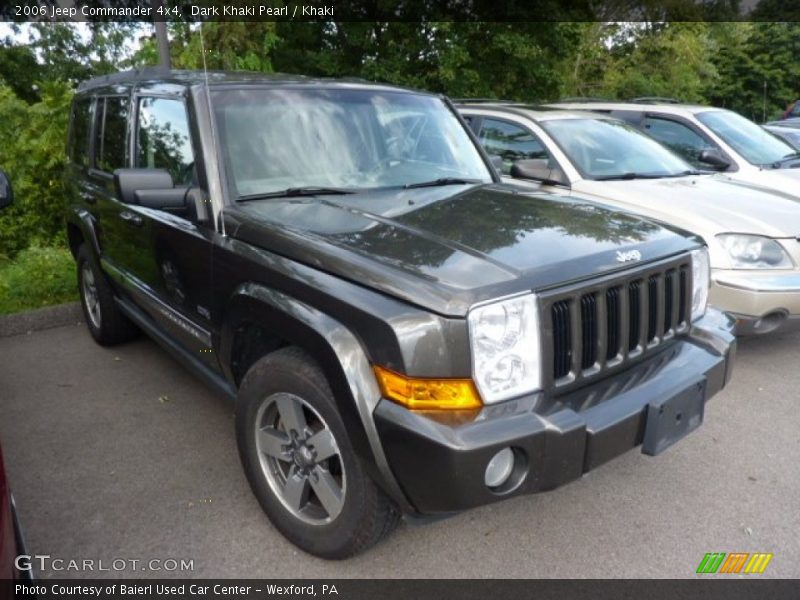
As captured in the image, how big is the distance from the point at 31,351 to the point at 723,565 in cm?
480

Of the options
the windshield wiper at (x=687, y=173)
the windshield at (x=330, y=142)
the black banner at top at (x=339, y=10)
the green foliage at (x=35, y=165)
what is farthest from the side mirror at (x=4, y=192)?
the black banner at top at (x=339, y=10)

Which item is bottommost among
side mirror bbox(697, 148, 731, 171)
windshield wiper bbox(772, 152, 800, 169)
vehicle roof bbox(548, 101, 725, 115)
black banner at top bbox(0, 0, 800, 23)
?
windshield wiper bbox(772, 152, 800, 169)

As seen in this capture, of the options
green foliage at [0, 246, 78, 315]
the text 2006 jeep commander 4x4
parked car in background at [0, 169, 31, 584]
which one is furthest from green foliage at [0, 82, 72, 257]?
parked car in background at [0, 169, 31, 584]

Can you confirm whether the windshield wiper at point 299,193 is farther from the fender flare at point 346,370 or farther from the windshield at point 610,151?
the windshield at point 610,151

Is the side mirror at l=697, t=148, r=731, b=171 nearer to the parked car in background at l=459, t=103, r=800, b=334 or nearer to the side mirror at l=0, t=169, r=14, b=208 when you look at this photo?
the parked car in background at l=459, t=103, r=800, b=334

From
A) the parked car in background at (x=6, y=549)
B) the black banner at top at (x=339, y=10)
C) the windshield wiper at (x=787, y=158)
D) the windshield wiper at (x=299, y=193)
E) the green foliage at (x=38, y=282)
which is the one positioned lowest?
the green foliage at (x=38, y=282)

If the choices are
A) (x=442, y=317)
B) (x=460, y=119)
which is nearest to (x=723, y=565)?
(x=442, y=317)

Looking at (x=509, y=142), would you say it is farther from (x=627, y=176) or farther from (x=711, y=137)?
(x=711, y=137)

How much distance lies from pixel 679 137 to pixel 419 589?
6185mm

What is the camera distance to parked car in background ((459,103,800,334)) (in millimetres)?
4246

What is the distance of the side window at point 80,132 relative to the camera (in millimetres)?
4691

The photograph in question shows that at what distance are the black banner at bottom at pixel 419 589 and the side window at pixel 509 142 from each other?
3735mm

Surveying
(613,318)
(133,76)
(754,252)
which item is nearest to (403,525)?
(613,318)

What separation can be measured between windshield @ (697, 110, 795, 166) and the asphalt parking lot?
3.58 m
